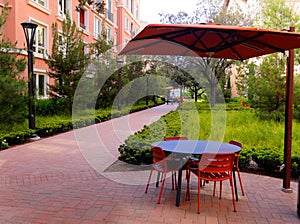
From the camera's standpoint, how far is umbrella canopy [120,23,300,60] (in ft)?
13.0

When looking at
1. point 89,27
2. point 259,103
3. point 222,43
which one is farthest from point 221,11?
point 222,43

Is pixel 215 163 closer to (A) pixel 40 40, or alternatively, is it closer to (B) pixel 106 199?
(B) pixel 106 199

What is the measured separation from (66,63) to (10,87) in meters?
5.92

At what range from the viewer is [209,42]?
5125mm

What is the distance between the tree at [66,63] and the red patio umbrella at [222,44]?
10076 millimetres

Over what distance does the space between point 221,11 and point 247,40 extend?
2058 centimetres

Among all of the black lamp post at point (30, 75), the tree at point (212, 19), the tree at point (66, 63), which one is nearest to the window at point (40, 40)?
the tree at point (66, 63)

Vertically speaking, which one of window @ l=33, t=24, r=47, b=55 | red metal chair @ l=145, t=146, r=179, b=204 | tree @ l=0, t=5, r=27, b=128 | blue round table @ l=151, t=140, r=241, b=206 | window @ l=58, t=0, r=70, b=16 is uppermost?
window @ l=58, t=0, r=70, b=16

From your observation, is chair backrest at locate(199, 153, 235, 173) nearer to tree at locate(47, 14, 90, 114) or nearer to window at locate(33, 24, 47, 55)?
tree at locate(47, 14, 90, 114)

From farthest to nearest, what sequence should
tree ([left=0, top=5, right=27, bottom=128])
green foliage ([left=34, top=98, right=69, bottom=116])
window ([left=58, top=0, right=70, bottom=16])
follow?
window ([left=58, top=0, right=70, bottom=16]) < green foliage ([left=34, top=98, right=69, bottom=116]) < tree ([left=0, top=5, right=27, bottom=128])

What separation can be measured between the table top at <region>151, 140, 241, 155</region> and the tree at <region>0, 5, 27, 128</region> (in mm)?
5902

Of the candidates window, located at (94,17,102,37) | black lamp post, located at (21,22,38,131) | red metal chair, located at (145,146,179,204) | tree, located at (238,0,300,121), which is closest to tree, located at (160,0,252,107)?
window, located at (94,17,102,37)

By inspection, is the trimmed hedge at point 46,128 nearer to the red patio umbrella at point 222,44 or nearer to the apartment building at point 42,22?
the apartment building at point 42,22

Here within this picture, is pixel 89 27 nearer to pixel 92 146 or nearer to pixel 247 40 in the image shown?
pixel 92 146
